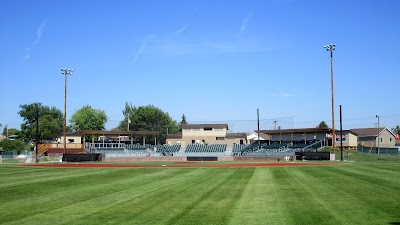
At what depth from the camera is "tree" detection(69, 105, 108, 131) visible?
450 feet

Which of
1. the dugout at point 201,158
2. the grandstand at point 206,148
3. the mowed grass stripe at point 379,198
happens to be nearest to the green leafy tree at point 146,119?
the grandstand at point 206,148

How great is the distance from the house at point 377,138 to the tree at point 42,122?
84089mm

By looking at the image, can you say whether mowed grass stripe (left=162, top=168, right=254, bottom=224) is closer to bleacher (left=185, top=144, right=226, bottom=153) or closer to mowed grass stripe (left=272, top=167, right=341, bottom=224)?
mowed grass stripe (left=272, top=167, right=341, bottom=224)

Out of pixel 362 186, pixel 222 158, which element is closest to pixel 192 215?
pixel 362 186

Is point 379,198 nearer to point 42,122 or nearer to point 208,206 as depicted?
point 208,206

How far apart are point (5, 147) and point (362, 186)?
96397 millimetres

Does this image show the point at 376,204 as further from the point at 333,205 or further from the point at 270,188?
the point at 270,188

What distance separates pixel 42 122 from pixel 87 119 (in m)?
15.8

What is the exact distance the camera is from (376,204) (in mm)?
13906

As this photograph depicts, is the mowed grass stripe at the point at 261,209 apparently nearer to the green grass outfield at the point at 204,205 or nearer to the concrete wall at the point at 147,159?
the green grass outfield at the point at 204,205

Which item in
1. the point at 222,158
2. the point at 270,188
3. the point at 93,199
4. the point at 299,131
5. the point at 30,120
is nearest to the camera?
the point at 93,199

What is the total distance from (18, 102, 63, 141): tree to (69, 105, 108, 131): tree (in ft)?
17.6

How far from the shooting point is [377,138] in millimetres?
99188

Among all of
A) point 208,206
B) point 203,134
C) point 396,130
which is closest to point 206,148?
point 203,134
